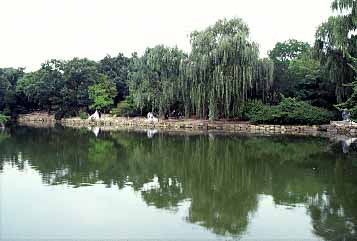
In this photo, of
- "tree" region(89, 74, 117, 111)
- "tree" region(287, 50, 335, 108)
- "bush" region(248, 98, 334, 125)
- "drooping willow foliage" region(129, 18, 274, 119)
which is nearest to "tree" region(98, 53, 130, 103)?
"tree" region(89, 74, 117, 111)

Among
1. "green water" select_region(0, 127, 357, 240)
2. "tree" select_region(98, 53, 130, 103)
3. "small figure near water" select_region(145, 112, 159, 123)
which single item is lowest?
"green water" select_region(0, 127, 357, 240)

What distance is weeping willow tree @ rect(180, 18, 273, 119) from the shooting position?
30938mm

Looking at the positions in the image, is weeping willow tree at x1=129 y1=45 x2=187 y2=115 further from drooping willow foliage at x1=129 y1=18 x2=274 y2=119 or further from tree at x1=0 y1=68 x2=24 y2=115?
tree at x1=0 y1=68 x2=24 y2=115

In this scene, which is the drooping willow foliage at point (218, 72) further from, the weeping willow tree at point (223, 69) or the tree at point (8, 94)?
the tree at point (8, 94)

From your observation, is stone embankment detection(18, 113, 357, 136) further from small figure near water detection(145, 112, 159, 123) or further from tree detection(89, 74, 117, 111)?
tree detection(89, 74, 117, 111)

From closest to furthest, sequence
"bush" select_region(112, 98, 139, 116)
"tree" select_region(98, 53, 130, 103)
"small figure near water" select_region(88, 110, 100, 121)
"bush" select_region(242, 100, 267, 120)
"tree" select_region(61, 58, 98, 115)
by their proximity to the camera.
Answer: "bush" select_region(242, 100, 267, 120), "bush" select_region(112, 98, 139, 116), "small figure near water" select_region(88, 110, 100, 121), "tree" select_region(61, 58, 98, 115), "tree" select_region(98, 53, 130, 103)

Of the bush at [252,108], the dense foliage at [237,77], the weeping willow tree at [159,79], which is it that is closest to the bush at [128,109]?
the dense foliage at [237,77]

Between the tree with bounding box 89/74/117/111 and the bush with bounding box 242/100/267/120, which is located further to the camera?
the tree with bounding box 89/74/117/111

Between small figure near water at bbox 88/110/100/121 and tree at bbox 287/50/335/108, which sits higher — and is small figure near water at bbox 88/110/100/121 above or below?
below

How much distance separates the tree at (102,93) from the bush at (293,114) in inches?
743

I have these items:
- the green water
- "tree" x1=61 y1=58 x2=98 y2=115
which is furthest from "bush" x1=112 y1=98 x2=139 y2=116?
the green water

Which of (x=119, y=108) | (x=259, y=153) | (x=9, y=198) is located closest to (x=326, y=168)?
(x=259, y=153)

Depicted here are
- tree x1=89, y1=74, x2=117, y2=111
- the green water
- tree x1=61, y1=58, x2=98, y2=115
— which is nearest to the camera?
the green water

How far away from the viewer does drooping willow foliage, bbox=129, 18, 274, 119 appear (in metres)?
31.0
